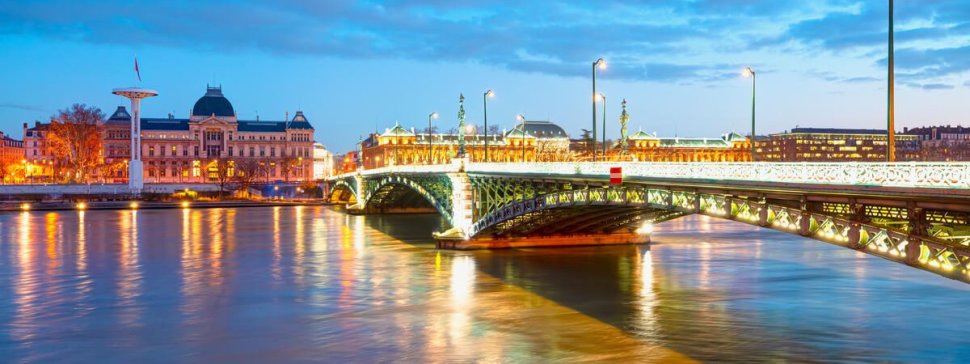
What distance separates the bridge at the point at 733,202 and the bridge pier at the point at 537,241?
0.22 ft

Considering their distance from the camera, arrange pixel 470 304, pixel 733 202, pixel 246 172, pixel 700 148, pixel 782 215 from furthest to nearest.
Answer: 1. pixel 700 148
2. pixel 246 172
3. pixel 470 304
4. pixel 733 202
5. pixel 782 215

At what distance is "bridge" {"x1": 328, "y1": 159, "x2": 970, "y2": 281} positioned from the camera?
22.6 m

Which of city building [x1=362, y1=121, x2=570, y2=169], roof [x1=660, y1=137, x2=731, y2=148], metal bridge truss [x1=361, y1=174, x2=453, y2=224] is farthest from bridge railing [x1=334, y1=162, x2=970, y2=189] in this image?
roof [x1=660, y1=137, x2=731, y2=148]

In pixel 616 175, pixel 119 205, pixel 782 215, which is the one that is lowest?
pixel 119 205

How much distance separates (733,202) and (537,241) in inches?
1172

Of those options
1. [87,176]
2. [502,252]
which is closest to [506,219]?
[502,252]

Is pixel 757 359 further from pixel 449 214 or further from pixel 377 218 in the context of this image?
pixel 377 218

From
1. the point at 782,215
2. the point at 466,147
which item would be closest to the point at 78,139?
the point at 466,147

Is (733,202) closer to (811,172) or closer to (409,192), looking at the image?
(811,172)

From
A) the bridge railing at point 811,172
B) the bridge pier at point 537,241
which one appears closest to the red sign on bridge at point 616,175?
the bridge railing at point 811,172

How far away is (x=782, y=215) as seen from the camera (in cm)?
2872

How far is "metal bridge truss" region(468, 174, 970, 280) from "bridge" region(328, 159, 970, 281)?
0.03m

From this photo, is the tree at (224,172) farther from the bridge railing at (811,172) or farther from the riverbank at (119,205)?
the bridge railing at (811,172)

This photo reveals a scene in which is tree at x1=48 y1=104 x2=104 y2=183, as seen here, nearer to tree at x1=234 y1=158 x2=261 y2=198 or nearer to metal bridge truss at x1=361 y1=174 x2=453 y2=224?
tree at x1=234 y1=158 x2=261 y2=198
